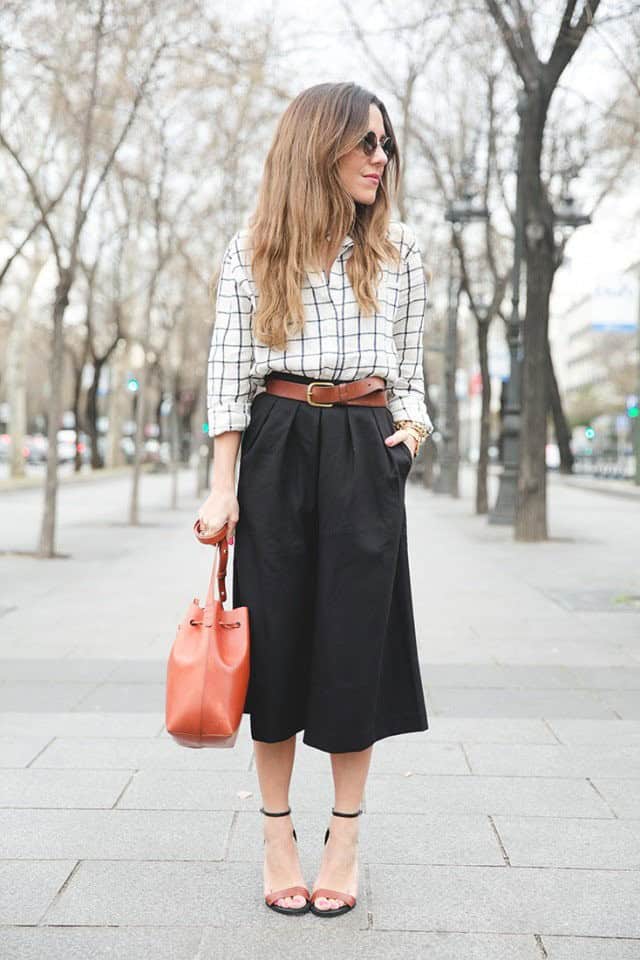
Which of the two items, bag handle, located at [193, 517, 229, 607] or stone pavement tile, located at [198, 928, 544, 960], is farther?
bag handle, located at [193, 517, 229, 607]

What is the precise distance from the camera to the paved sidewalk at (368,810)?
2865 millimetres

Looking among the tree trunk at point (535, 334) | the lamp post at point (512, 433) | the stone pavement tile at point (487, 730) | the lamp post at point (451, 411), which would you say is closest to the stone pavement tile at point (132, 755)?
the stone pavement tile at point (487, 730)

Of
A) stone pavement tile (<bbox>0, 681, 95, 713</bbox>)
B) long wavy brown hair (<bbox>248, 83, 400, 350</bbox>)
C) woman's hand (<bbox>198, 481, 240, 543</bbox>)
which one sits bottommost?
stone pavement tile (<bbox>0, 681, 95, 713</bbox>)

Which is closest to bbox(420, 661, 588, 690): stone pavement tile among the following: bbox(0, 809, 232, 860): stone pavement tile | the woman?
bbox(0, 809, 232, 860): stone pavement tile

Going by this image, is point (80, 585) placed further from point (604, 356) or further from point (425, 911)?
point (604, 356)

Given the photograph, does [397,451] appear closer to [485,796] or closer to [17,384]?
[485,796]

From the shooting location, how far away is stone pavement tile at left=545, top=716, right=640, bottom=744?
191 inches

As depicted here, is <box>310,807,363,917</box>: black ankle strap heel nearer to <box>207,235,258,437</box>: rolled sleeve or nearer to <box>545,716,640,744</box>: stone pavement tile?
<box>207,235,258,437</box>: rolled sleeve

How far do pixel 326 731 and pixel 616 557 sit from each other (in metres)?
10.6

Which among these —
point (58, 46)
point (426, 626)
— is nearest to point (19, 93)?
point (58, 46)

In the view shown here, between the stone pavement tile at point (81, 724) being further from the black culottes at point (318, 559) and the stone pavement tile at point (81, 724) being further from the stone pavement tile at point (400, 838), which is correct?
the black culottes at point (318, 559)

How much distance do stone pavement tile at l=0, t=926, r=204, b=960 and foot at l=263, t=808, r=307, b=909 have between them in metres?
0.24

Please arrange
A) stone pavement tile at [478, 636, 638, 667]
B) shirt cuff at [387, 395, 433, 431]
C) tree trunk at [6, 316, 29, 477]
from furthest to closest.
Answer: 1. tree trunk at [6, 316, 29, 477]
2. stone pavement tile at [478, 636, 638, 667]
3. shirt cuff at [387, 395, 433, 431]

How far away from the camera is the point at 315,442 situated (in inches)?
115
